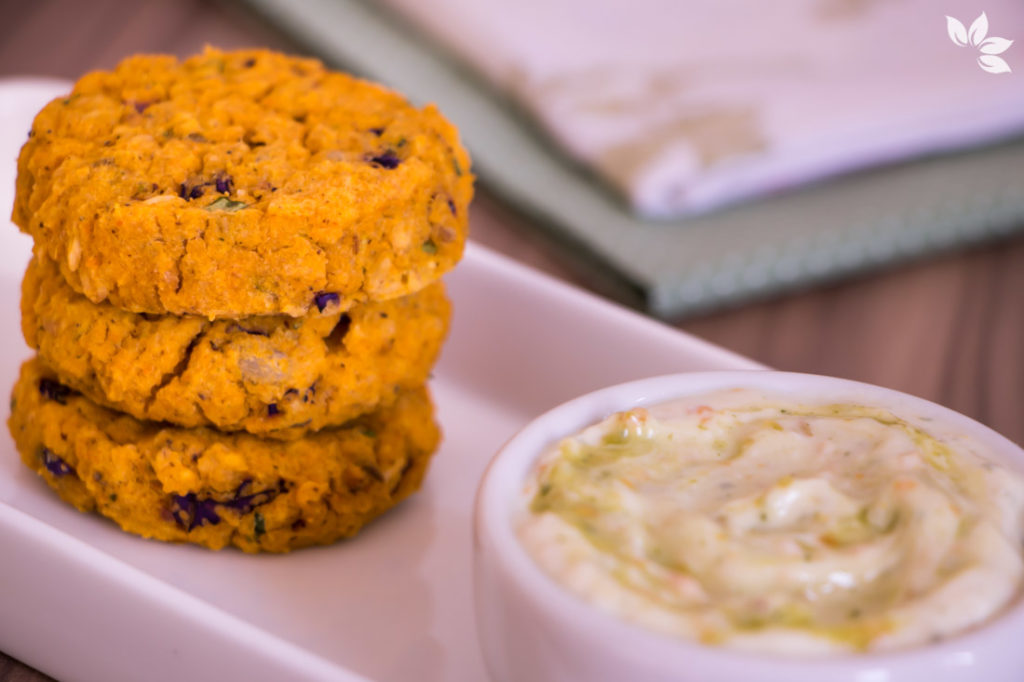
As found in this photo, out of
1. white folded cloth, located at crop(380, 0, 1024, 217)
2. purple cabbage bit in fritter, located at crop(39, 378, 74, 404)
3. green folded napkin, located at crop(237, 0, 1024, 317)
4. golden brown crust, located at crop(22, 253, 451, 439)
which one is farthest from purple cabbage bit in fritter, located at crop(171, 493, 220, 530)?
white folded cloth, located at crop(380, 0, 1024, 217)

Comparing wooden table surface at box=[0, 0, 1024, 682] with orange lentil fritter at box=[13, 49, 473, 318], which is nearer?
orange lentil fritter at box=[13, 49, 473, 318]

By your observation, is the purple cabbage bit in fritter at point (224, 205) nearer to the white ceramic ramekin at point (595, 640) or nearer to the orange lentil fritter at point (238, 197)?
the orange lentil fritter at point (238, 197)

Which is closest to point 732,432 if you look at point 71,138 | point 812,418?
point 812,418

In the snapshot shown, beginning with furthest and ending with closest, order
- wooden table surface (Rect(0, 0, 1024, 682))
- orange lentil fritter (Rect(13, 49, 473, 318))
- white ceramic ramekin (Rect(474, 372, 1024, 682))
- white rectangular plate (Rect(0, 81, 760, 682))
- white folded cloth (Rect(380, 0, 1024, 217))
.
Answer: white folded cloth (Rect(380, 0, 1024, 217)), wooden table surface (Rect(0, 0, 1024, 682)), orange lentil fritter (Rect(13, 49, 473, 318)), white rectangular plate (Rect(0, 81, 760, 682)), white ceramic ramekin (Rect(474, 372, 1024, 682))

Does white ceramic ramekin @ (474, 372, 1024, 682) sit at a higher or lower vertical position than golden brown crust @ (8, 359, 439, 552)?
higher

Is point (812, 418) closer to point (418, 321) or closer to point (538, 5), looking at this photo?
point (418, 321)

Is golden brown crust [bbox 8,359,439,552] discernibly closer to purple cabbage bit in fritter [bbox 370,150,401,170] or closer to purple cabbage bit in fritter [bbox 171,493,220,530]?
purple cabbage bit in fritter [bbox 171,493,220,530]

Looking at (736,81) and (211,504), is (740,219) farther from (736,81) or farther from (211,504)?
(211,504)
